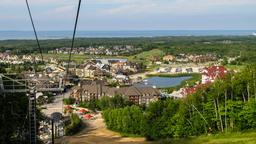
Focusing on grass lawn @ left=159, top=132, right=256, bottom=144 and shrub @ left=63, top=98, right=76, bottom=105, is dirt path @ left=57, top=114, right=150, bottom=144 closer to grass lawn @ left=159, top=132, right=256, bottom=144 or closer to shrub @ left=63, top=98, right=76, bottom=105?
Answer: grass lawn @ left=159, top=132, right=256, bottom=144

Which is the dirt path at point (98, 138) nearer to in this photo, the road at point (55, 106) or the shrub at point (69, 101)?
the road at point (55, 106)

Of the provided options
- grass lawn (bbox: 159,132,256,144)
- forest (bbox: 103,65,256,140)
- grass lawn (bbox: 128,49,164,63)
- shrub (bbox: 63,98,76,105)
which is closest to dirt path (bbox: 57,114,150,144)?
forest (bbox: 103,65,256,140)

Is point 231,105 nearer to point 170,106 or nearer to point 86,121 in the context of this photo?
point 170,106

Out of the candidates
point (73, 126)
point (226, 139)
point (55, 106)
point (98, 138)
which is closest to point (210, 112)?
point (226, 139)

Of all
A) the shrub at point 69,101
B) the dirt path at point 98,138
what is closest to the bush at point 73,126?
the dirt path at point 98,138

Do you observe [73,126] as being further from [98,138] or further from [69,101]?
[69,101]

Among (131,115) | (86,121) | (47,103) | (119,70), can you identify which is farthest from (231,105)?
(119,70)

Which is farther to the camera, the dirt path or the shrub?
the shrub
